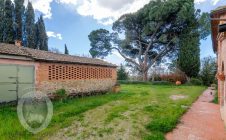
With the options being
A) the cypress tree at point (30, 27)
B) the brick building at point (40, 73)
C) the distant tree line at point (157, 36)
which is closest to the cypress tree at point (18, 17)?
the cypress tree at point (30, 27)

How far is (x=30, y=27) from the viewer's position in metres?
37.3

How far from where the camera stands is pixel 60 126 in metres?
8.36

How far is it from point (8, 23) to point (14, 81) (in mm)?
24184

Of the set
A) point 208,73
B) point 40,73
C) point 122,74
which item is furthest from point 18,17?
point 208,73

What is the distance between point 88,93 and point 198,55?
22.2 meters

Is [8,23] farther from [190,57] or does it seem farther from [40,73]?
[190,57]

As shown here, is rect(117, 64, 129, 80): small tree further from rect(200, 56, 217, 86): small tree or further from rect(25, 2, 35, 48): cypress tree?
rect(25, 2, 35, 48): cypress tree

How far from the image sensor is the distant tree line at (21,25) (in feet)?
111

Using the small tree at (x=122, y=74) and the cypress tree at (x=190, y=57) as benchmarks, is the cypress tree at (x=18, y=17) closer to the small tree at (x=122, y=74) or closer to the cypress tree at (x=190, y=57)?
the small tree at (x=122, y=74)

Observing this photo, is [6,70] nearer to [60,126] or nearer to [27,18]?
[60,126]

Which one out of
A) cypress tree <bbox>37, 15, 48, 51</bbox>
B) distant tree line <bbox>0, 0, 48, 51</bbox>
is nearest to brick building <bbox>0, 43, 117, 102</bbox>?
distant tree line <bbox>0, 0, 48, 51</bbox>

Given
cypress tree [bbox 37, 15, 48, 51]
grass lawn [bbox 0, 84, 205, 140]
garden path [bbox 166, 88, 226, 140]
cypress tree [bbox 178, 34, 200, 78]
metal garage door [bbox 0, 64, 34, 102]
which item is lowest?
garden path [bbox 166, 88, 226, 140]

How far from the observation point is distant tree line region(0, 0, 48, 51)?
3375cm

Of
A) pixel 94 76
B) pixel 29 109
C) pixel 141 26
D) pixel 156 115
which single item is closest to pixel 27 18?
pixel 141 26
